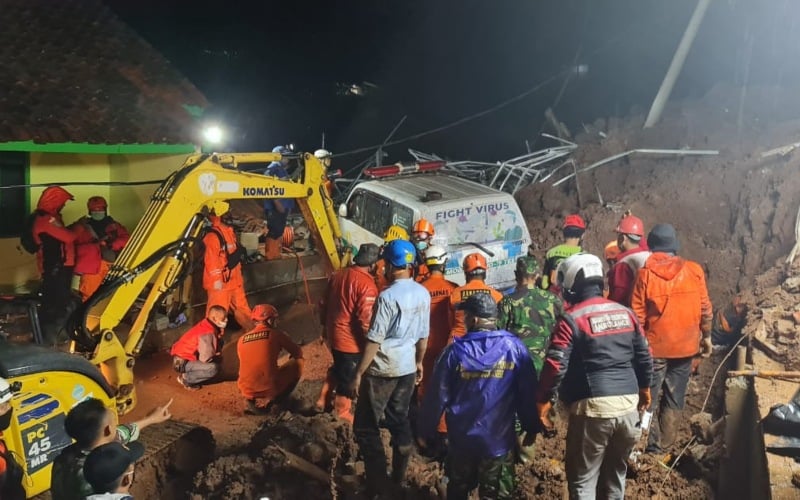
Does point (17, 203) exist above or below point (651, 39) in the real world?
below

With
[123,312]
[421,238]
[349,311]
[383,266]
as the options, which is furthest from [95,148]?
[349,311]

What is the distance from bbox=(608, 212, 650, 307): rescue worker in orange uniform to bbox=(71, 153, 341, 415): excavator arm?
380cm

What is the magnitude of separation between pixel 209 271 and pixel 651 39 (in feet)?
46.7

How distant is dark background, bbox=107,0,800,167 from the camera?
17922mm

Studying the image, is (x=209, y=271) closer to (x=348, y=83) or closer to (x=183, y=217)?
(x=183, y=217)

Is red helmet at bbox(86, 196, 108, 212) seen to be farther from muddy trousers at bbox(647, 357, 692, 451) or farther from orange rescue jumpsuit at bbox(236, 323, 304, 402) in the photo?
muddy trousers at bbox(647, 357, 692, 451)

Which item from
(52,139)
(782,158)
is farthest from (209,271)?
(782,158)

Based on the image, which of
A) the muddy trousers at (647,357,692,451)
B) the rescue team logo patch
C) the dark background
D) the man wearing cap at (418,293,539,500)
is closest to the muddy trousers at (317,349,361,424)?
the man wearing cap at (418,293,539,500)

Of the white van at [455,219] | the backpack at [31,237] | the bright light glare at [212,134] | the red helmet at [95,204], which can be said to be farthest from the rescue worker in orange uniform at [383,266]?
the bright light glare at [212,134]

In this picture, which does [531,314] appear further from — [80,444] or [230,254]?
[230,254]

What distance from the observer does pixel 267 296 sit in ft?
34.8

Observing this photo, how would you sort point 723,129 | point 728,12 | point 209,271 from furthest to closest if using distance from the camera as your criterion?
1. point 728,12
2. point 723,129
3. point 209,271

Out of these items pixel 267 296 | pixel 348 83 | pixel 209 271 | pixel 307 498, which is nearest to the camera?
pixel 307 498

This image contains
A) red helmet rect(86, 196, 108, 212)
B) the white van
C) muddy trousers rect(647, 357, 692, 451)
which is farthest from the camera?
the white van
